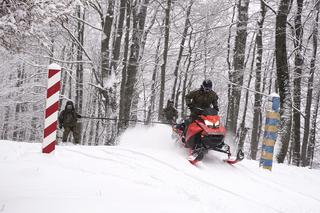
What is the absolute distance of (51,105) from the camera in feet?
20.7

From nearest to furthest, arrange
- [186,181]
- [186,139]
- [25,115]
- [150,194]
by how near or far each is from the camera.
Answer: [150,194]
[186,181]
[186,139]
[25,115]

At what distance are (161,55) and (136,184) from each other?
19.5 metres

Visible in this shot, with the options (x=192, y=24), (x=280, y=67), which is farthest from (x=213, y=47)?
(x=280, y=67)

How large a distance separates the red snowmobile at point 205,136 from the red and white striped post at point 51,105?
269 cm

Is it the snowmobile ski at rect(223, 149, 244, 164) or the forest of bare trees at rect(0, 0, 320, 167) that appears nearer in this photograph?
the snowmobile ski at rect(223, 149, 244, 164)

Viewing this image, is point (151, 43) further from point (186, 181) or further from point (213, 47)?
point (186, 181)

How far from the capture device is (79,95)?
2802 cm

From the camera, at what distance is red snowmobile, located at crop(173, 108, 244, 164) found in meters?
7.76

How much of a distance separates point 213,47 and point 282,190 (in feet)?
65.7

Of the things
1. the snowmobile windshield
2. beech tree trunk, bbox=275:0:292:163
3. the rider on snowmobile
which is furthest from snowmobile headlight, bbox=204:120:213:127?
beech tree trunk, bbox=275:0:292:163

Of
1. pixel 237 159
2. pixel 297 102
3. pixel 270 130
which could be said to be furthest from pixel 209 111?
pixel 297 102

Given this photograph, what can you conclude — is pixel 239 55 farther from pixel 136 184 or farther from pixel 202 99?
pixel 136 184

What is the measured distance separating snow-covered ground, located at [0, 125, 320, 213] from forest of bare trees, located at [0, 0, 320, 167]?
1.78m

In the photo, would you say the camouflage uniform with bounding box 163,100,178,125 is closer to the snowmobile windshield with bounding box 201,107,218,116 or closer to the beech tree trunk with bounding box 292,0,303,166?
the snowmobile windshield with bounding box 201,107,218,116
